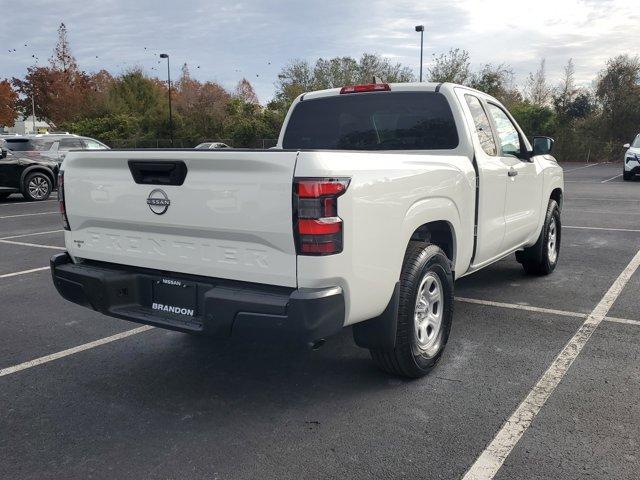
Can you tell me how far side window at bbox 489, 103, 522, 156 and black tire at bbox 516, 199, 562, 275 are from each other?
1040 millimetres

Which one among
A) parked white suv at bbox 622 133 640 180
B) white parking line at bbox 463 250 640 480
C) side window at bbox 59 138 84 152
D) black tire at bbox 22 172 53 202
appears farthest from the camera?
parked white suv at bbox 622 133 640 180

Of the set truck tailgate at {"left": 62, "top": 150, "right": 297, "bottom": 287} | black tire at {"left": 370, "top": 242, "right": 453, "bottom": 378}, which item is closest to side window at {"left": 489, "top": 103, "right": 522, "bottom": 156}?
black tire at {"left": 370, "top": 242, "right": 453, "bottom": 378}

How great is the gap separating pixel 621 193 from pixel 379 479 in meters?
16.2

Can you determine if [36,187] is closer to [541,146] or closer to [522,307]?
[541,146]

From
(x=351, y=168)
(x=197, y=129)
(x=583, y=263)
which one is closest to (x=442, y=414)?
(x=351, y=168)

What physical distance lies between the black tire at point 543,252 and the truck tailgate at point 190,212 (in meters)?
4.09

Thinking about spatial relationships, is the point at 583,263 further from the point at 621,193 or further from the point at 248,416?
the point at 621,193

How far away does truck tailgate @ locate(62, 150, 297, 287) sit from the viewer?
2.87m

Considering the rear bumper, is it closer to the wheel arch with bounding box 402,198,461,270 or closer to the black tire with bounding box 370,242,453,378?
the black tire with bounding box 370,242,453,378

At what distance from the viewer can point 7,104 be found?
267 feet

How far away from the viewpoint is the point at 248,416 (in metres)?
3.26

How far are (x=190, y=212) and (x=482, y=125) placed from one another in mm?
2772

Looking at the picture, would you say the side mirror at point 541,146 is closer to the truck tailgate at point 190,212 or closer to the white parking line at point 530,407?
the white parking line at point 530,407

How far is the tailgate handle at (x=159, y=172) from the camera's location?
3.14 m
